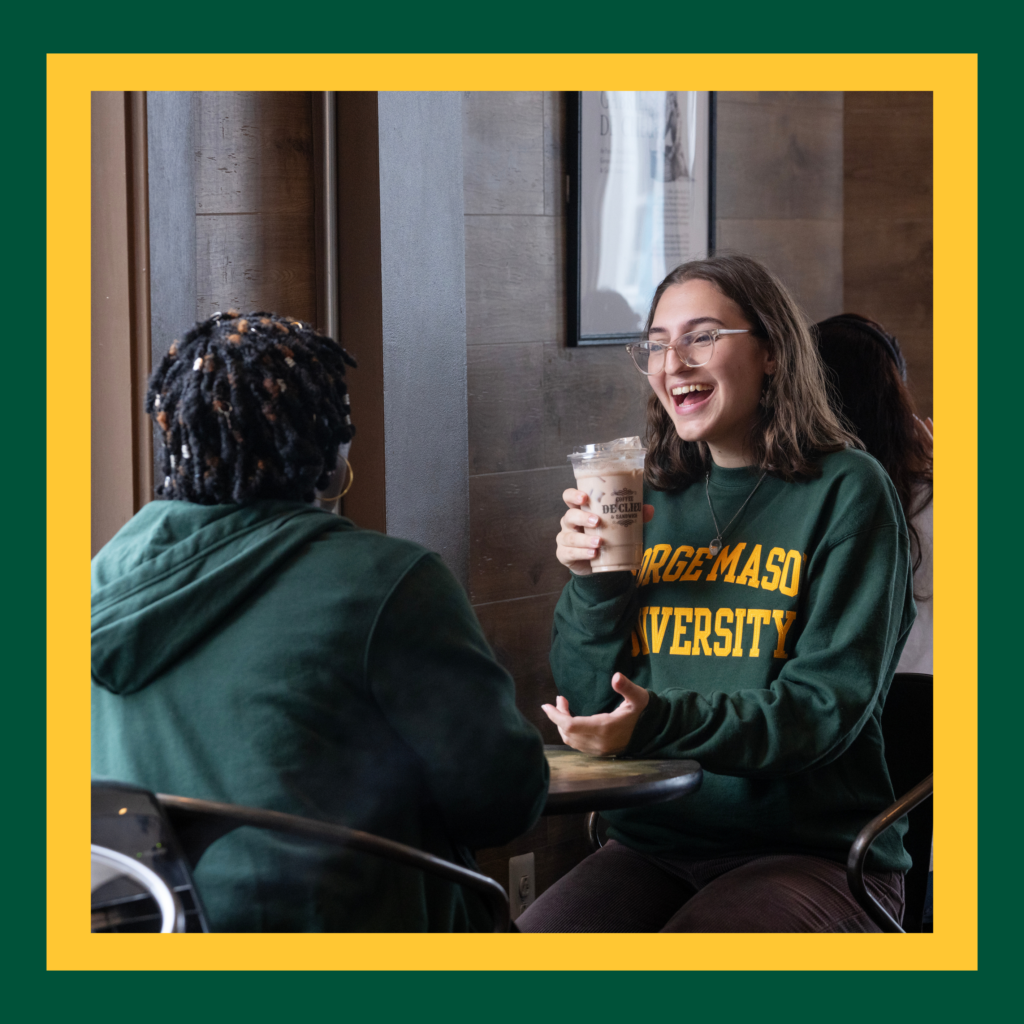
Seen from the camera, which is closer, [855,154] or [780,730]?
[780,730]

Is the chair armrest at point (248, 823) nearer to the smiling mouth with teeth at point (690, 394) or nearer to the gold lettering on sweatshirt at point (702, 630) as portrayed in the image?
the gold lettering on sweatshirt at point (702, 630)

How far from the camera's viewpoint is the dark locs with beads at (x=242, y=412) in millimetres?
1092

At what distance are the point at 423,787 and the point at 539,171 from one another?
1616mm

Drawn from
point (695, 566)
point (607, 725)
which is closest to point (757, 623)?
point (695, 566)

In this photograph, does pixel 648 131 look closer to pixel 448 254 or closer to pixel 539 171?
pixel 539 171

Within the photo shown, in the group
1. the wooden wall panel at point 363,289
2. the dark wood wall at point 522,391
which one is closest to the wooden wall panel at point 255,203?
the wooden wall panel at point 363,289

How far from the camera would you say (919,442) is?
6.72ft

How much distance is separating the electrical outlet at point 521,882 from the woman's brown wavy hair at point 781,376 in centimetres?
116

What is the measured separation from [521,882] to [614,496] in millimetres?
1241

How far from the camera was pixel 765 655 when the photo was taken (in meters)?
1.51

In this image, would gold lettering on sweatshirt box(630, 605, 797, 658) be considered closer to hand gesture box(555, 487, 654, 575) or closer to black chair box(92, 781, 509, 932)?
hand gesture box(555, 487, 654, 575)

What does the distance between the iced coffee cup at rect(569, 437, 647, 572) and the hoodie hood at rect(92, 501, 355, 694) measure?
0.44 metres

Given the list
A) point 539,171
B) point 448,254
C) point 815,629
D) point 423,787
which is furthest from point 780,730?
point 539,171

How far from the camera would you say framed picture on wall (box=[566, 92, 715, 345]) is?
8.09ft
